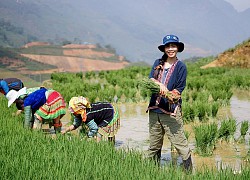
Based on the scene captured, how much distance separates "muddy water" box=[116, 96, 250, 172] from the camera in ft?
14.9

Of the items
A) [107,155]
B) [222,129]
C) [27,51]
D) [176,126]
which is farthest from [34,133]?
[27,51]

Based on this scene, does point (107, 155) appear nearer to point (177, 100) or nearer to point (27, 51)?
point (177, 100)

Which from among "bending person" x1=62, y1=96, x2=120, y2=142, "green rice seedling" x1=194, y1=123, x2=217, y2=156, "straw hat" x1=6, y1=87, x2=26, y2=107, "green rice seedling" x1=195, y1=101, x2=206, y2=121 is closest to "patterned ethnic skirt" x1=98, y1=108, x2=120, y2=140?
"bending person" x1=62, y1=96, x2=120, y2=142

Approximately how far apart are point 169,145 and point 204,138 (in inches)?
30.7

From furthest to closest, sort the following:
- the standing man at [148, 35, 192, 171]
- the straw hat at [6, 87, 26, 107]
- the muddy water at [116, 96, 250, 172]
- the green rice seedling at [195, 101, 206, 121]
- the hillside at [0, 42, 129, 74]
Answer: the hillside at [0, 42, 129, 74], the green rice seedling at [195, 101, 206, 121], the straw hat at [6, 87, 26, 107], the muddy water at [116, 96, 250, 172], the standing man at [148, 35, 192, 171]

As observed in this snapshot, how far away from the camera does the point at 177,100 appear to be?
12.2 ft

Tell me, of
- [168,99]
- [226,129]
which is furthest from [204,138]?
[168,99]

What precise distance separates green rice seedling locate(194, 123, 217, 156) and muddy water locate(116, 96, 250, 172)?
3.3 inches

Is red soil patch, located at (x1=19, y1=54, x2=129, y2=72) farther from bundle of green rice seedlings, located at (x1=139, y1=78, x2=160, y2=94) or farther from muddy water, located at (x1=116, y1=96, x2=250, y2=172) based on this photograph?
bundle of green rice seedlings, located at (x1=139, y1=78, x2=160, y2=94)

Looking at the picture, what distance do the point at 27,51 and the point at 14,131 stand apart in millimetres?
66940

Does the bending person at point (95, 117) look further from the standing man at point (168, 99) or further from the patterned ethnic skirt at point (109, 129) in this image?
the standing man at point (168, 99)

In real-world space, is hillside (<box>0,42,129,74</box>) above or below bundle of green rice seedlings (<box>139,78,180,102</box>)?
above

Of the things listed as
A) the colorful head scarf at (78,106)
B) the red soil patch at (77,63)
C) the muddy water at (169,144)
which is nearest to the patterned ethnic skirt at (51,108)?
the colorful head scarf at (78,106)

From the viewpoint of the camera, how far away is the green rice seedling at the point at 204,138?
15.4ft
